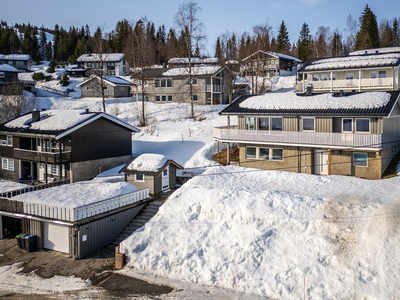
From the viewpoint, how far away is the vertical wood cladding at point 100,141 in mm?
28922

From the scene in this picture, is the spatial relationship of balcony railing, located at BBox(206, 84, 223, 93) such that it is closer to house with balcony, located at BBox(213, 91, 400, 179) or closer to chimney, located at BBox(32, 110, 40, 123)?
house with balcony, located at BBox(213, 91, 400, 179)

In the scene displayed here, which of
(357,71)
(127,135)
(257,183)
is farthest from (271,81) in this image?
(257,183)

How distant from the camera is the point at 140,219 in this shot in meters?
21.3

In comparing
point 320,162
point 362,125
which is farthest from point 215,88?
point 362,125

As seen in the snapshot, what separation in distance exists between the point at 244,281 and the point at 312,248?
10.7ft

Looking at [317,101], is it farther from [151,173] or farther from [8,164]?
[8,164]

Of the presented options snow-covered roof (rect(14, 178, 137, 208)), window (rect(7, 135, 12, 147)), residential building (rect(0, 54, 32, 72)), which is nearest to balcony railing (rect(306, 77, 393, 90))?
snow-covered roof (rect(14, 178, 137, 208))

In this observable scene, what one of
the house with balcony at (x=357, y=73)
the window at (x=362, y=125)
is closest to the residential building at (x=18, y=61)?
the house with balcony at (x=357, y=73)

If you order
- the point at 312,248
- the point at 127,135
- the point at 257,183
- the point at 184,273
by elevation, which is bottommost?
the point at 184,273

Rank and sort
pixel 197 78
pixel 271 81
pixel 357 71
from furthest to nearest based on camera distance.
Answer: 1. pixel 271 81
2. pixel 197 78
3. pixel 357 71

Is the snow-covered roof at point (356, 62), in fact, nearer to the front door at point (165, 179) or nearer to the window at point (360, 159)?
the window at point (360, 159)

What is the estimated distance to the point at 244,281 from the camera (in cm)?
1477

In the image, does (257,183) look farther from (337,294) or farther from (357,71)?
(357,71)

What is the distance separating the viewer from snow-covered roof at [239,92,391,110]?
77.8ft
